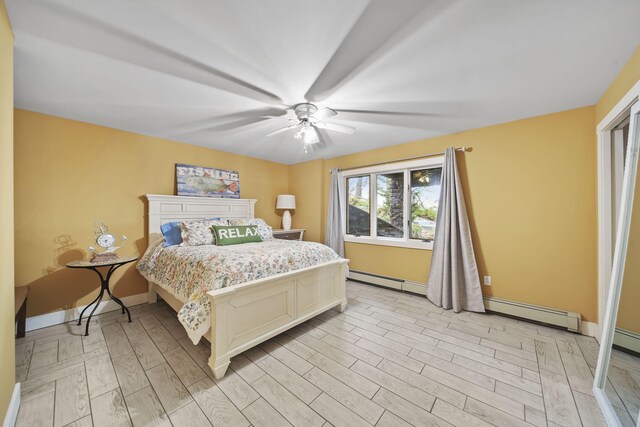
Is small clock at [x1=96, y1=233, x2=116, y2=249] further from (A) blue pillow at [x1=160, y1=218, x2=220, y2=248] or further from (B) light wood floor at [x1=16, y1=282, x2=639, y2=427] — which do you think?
(B) light wood floor at [x1=16, y1=282, x2=639, y2=427]

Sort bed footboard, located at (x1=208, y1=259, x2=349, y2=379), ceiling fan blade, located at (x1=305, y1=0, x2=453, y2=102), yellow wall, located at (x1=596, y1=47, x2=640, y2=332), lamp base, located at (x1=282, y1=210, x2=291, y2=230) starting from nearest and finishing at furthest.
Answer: ceiling fan blade, located at (x1=305, y1=0, x2=453, y2=102), yellow wall, located at (x1=596, y1=47, x2=640, y2=332), bed footboard, located at (x1=208, y1=259, x2=349, y2=379), lamp base, located at (x1=282, y1=210, x2=291, y2=230)

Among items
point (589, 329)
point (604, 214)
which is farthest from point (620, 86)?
point (589, 329)

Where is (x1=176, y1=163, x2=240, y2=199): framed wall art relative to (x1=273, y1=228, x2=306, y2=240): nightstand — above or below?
above

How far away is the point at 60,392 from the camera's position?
5.07 ft

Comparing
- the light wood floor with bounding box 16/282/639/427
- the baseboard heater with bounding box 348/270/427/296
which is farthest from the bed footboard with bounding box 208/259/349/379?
the baseboard heater with bounding box 348/270/427/296

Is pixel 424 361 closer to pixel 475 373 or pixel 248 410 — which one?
pixel 475 373

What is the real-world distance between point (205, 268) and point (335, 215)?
2570 mm

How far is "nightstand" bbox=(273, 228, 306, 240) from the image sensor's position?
4137 mm

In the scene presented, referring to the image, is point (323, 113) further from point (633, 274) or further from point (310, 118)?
point (633, 274)

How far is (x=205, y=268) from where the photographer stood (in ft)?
6.42

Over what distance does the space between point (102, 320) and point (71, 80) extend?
2.39m

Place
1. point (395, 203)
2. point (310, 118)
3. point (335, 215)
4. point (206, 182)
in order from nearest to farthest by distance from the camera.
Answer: point (310, 118) → point (206, 182) → point (395, 203) → point (335, 215)

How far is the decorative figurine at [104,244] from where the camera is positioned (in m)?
2.39

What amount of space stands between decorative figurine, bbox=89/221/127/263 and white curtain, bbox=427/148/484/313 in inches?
150
